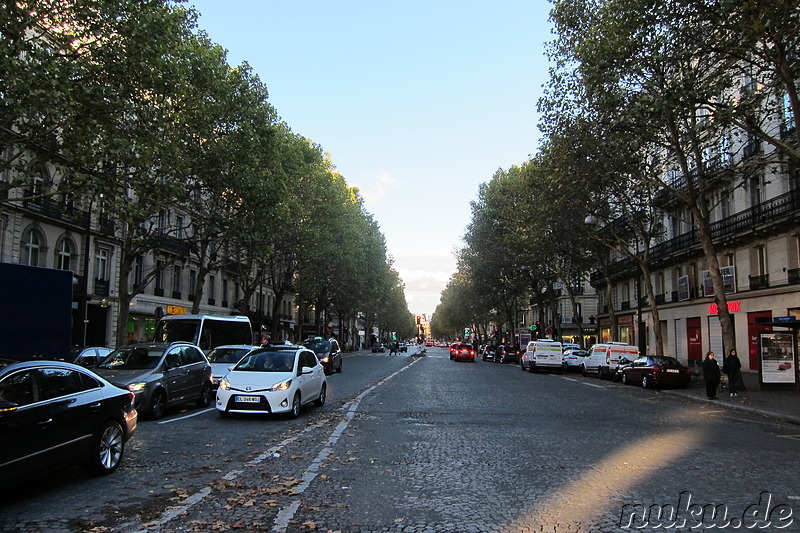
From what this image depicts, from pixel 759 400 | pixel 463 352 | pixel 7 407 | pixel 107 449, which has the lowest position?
pixel 463 352

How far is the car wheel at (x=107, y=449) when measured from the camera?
7180mm

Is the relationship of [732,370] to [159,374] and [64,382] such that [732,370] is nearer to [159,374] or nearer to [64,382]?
[159,374]

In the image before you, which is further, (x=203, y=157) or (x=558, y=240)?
(x=558, y=240)

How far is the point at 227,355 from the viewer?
62.5 ft

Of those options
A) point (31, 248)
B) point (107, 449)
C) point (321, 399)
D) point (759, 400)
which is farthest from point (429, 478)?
point (31, 248)

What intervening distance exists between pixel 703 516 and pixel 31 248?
103 feet

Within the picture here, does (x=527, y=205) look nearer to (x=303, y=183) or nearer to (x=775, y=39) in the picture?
(x=303, y=183)

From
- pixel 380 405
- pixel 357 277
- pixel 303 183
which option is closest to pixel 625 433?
pixel 380 405

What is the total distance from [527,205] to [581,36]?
12535mm

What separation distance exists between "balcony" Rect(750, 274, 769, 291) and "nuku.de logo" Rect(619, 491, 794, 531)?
26682 millimetres

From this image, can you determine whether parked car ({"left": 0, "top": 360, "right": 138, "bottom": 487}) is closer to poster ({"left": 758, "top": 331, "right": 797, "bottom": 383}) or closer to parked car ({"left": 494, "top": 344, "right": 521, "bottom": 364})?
poster ({"left": 758, "top": 331, "right": 797, "bottom": 383})

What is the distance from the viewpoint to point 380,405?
15688 millimetres

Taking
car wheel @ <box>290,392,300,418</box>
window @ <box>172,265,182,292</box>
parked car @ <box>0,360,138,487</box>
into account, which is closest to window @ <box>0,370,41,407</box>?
parked car @ <box>0,360,138,487</box>

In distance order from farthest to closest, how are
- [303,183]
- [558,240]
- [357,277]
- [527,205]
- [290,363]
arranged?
[357,277] → [303,183] → [558,240] → [527,205] → [290,363]
